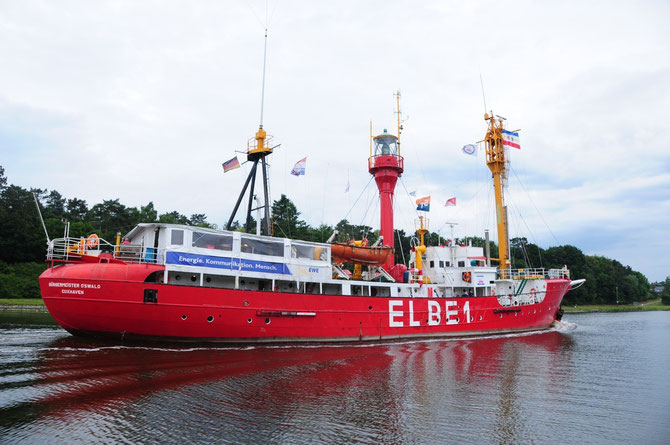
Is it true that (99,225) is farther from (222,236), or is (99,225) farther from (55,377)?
(55,377)

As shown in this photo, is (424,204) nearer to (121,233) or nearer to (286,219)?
(286,219)

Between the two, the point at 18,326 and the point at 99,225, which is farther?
the point at 99,225

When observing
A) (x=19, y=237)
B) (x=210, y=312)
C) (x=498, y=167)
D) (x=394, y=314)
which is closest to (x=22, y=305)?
(x=19, y=237)

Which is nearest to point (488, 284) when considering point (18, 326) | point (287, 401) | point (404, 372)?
point (404, 372)

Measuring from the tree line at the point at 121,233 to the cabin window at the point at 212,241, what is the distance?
43.1 feet

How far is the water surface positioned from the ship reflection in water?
1.8 inches

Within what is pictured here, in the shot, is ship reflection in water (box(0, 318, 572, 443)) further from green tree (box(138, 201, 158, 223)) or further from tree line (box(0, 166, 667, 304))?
green tree (box(138, 201, 158, 223))

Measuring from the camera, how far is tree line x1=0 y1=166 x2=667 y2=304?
4978cm

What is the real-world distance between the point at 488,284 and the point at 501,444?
22284 millimetres

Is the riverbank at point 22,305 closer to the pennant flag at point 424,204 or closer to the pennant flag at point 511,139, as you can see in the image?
the pennant flag at point 424,204

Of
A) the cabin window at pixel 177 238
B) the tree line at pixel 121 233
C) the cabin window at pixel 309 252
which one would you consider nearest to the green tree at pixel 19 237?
the tree line at pixel 121 233

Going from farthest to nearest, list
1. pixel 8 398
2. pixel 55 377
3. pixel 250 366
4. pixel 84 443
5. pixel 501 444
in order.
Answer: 1. pixel 250 366
2. pixel 55 377
3. pixel 8 398
4. pixel 501 444
5. pixel 84 443

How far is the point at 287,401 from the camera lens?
11.6 metres

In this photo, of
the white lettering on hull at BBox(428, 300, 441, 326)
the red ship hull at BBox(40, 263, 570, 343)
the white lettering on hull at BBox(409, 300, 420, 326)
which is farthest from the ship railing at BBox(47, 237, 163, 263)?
the white lettering on hull at BBox(428, 300, 441, 326)
